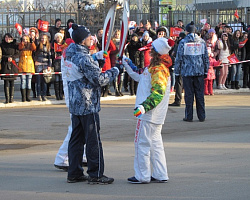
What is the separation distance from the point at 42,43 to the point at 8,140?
21.2 feet

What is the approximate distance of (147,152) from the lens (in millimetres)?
7715

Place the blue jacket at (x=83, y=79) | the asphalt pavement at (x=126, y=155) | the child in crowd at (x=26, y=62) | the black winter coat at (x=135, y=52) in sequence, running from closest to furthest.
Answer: the asphalt pavement at (x=126, y=155), the blue jacket at (x=83, y=79), the child in crowd at (x=26, y=62), the black winter coat at (x=135, y=52)

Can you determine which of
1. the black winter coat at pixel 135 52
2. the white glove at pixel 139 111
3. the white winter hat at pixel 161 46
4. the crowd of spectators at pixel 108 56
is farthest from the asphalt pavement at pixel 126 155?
the black winter coat at pixel 135 52

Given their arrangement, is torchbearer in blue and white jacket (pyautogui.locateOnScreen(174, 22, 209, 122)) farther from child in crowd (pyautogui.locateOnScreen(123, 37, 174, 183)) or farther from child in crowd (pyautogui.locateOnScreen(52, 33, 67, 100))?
child in crowd (pyautogui.locateOnScreen(123, 37, 174, 183))

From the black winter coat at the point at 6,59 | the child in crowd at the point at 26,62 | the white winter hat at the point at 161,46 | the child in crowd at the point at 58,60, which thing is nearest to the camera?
the white winter hat at the point at 161,46

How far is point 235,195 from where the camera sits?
709 centimetres

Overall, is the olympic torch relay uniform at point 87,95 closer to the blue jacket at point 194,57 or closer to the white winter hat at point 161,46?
the white winter hat at point 161,46

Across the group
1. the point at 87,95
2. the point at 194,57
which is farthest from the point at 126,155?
the point at 194,57

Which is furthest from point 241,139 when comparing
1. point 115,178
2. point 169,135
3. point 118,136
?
point 115,178

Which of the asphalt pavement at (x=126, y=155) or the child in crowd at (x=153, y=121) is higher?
the child in crowd at (x=153, y=121)

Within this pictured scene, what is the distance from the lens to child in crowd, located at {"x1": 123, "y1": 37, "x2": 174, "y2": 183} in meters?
7.68

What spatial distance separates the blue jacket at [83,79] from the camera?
750 centimetres

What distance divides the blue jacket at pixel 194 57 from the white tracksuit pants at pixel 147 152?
6146mm

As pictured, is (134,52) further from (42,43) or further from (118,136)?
(118,136)
